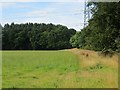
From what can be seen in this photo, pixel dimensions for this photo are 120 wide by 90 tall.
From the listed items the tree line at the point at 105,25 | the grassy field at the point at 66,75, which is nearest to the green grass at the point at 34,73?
the grassy field at the point at 66,75

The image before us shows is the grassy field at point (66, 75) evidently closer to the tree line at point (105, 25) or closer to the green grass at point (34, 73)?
the green grass at point (34, 73)

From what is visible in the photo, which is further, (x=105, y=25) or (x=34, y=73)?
(x=105, y=25)

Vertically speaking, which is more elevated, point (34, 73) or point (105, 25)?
point (105, 25)

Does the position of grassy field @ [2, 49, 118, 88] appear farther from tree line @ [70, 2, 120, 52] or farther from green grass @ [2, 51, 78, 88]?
tree line @ [70, 2, 120, 52]

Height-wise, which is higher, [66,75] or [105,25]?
[105,25]

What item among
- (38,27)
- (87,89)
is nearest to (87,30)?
(38,27)

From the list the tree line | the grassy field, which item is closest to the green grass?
the grassy field

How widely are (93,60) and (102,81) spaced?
21.8ft

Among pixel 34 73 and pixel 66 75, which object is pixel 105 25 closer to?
pixel 34 73

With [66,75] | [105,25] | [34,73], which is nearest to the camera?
[66,75]

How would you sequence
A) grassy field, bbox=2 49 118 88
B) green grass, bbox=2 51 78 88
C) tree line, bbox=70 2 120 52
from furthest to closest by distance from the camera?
Answer: tree line, bbox=70 2 120 52 → green grass, bbox=2 51 78 88 → grassy field, bbox=2 49 118 88

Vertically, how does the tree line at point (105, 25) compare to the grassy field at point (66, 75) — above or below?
above

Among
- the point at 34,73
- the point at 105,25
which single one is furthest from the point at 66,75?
the point at 105,25

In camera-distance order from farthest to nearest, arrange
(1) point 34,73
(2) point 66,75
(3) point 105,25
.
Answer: (3) point 105,25, (1) point 34,73, (2) point 66,75
